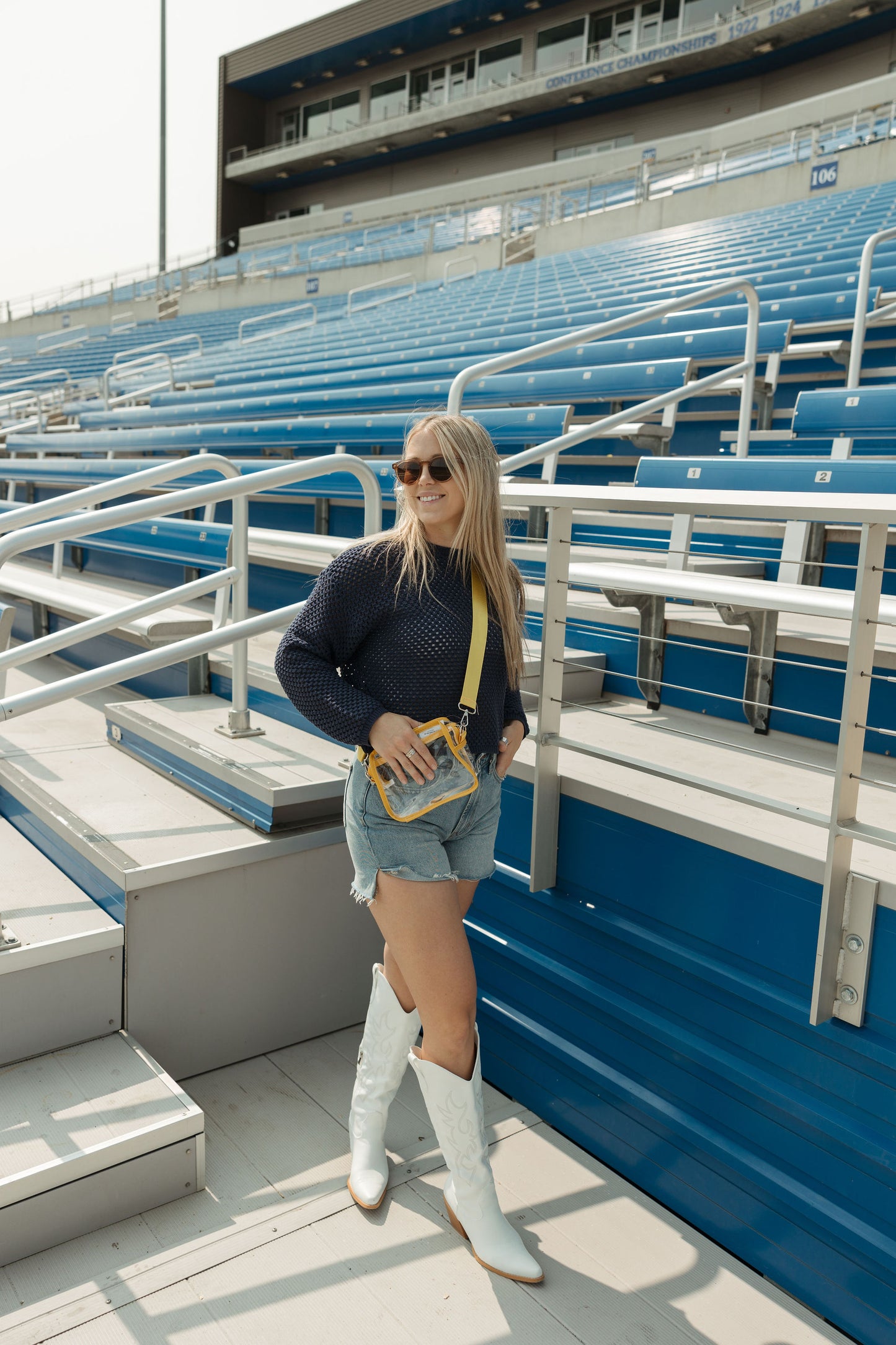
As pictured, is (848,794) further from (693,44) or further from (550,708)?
(693,44)

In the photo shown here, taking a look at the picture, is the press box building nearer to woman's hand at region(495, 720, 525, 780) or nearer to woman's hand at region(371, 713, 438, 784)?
woman's hand at region(495, 720, 525, 780)

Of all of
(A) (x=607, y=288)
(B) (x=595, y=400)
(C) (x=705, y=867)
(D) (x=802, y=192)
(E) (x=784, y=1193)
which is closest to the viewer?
(E) (x=784, y=1193)

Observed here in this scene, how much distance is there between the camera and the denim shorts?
60.0 inches

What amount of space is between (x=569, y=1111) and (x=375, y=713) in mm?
1096

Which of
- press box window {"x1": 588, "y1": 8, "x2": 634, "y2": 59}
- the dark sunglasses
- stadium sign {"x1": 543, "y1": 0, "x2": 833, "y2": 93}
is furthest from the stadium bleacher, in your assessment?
press box window {"x1": 588, "y1": 8, "x2": 634, "y2": 59}

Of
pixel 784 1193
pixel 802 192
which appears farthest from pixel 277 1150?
pixel 802 192

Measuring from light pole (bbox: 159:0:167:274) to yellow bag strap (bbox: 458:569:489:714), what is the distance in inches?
878

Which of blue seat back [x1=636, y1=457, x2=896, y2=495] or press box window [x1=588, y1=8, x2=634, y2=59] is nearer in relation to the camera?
blue seat back [x1=636, y1=457, x2=896, y2=495]

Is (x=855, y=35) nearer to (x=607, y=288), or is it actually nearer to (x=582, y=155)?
(x=582, y=155)

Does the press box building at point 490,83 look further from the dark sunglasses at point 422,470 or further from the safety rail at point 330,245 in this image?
the dark sunglasses at point 422,470

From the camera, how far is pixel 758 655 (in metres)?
2.23

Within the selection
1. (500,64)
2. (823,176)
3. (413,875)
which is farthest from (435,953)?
(500,64)

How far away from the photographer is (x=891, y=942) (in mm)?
1442

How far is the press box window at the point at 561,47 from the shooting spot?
18.8 meters
